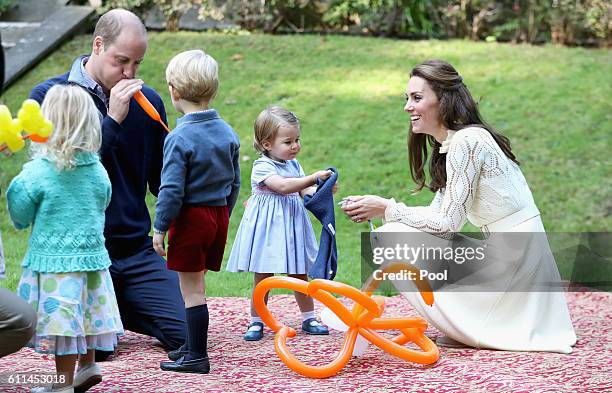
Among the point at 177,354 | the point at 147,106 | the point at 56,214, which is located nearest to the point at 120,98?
the point at 147,106

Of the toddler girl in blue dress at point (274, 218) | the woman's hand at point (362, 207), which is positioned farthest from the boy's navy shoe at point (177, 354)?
the woman's hand at point (362, 207)

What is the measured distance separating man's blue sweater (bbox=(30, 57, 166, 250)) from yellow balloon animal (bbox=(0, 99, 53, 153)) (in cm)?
124

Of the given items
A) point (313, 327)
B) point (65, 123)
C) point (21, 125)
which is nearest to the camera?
point (21, 125)

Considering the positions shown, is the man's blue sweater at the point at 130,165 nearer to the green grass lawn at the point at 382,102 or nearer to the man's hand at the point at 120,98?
the man's hand at the point at 120,98

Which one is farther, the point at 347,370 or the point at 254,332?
the point at 254,332

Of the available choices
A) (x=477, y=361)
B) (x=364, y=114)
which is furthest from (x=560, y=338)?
(x=364, y=114)

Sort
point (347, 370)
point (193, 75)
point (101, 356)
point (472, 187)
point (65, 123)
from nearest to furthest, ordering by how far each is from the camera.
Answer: point (65, 123), point (193, 75), point (347, 370), point (101, 356), point (472, 187)

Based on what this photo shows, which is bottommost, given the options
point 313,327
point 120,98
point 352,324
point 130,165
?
point 313,327

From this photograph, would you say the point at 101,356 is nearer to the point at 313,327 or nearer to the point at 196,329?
the point at 196,329

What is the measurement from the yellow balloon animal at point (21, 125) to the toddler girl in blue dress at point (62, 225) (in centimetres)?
23

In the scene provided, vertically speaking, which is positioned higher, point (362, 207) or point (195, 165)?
point (195, 165)

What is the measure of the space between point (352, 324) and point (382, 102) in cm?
517

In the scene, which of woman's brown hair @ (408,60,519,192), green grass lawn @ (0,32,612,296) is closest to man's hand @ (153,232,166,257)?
woman's brown hair @ (408,60,519,192)

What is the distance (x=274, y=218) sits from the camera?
458 centimetres
